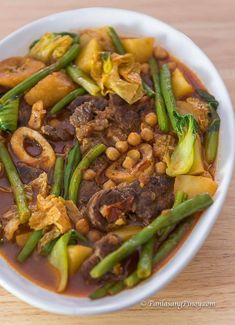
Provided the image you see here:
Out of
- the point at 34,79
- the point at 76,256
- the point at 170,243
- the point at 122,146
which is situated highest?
the point at 34,79

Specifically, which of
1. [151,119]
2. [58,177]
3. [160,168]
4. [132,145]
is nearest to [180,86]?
[151,119]

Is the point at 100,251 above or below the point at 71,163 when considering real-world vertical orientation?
below

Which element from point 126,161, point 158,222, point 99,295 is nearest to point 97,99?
point 126,161

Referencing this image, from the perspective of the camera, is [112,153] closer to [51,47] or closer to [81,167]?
[81,167]

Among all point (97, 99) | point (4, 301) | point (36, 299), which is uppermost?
point (97, 99)

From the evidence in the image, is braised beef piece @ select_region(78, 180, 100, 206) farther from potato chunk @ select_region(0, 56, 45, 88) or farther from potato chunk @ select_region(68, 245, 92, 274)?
potato chunk @ select_region(0, 56, 45, 88)

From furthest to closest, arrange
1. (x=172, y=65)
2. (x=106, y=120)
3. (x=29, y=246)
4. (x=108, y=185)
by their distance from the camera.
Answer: (x=172, y=65), (x=106, y=120), (x=108, y=185), (x=29, y=246)

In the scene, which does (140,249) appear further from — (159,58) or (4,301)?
(159,58)

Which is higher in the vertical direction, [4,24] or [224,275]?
[4,24]
